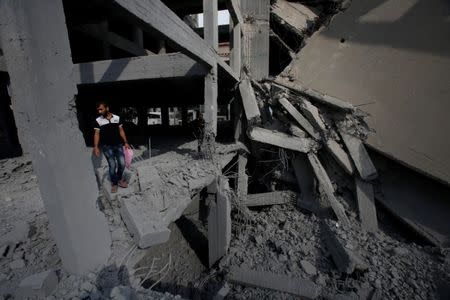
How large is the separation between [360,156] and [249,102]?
2567mm

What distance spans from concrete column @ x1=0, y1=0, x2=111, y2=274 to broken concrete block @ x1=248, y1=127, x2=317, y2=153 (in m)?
3.39

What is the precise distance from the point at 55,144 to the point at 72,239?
0.77 metres

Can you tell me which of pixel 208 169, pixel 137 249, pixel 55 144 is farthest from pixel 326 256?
pixel 55 144

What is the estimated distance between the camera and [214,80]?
3.78 meters

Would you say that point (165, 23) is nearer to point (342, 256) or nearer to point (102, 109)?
point (102, 109)

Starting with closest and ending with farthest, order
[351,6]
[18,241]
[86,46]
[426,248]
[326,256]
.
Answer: [18,241], [426,248], [326,256], [351,6], [86,46]

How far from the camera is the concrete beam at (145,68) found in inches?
149

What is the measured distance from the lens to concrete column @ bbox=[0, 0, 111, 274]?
138cm

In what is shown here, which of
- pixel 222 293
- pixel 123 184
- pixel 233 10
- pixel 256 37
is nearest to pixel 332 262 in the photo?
pixel 222 293

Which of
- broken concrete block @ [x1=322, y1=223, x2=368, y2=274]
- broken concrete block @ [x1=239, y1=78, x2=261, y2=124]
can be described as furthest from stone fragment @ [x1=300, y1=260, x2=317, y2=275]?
broken concrete block @ [x1=239, y1=78, x2=261, y2=124]

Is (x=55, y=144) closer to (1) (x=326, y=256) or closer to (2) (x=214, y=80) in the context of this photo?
(2) (x=214, y=80)

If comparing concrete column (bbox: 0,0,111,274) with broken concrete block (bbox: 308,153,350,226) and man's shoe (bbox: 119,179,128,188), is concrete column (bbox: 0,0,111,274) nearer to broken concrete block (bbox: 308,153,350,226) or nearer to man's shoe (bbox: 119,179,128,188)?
man's shoe (bbox: 119,179,128,188)

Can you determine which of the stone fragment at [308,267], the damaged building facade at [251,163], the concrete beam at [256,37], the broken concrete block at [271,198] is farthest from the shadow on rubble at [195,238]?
the concrete beam at [256,37]

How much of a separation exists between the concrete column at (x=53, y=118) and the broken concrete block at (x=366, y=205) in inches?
173
